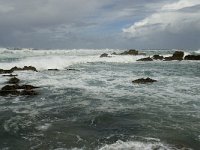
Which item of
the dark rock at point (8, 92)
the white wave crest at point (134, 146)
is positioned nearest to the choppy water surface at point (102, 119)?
the white wave crest at point (134, 146)

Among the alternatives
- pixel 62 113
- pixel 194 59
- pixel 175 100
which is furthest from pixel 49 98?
pixel 194 59

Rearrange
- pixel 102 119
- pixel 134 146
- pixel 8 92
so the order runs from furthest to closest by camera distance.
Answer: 1. pixel 8 92
2. pixel 102 119
3. pixel 134 146

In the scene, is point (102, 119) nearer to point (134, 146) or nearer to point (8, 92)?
point (134, 146)

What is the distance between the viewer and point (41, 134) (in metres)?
10.7

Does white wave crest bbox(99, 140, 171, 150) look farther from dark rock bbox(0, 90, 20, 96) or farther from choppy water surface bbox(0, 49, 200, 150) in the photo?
dark rock bbox(0, 90, 20, 96)

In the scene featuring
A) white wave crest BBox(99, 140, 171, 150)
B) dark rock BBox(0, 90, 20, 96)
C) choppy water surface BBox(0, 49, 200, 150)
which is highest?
dark rock BBox(0, 90, 20, 96)

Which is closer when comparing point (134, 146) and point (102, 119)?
point (134, 146)

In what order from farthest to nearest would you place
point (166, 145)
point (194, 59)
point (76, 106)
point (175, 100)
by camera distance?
point (194, 59) < point (175, 100) < point (76, 106) < point (166, 145)

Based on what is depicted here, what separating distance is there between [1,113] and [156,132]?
6.07m

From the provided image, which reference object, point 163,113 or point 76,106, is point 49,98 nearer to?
point 76,106

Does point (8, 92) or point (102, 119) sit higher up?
point (8, 92)

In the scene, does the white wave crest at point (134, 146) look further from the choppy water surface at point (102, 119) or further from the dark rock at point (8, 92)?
the dark rock at point (8, 92)

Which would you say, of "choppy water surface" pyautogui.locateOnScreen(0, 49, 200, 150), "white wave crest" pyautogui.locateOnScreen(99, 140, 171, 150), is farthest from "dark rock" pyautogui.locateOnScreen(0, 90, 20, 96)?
"white wave crest" pyautogui.locateOnScreen(99, 140, 171, 150)

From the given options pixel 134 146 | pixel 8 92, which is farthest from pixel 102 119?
pixel 8 92
